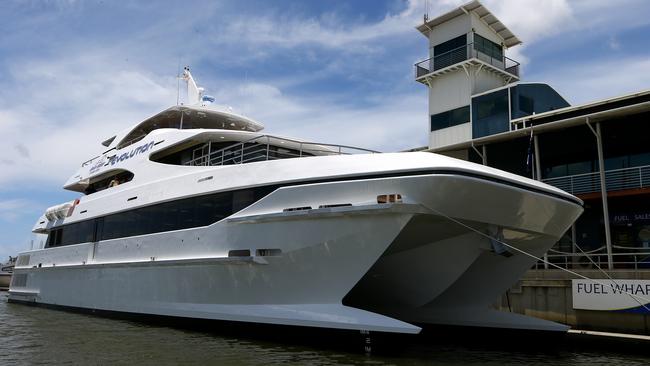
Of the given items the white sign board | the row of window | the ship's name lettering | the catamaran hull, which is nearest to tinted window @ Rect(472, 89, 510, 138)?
the white sign board

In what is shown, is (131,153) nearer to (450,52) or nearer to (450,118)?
(450,118)

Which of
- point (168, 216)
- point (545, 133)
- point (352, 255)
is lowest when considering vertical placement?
point (352, 255)

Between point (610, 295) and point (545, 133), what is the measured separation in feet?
23.1

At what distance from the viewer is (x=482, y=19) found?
2208 cm

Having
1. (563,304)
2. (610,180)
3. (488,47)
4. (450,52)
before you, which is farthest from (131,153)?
(488,47)

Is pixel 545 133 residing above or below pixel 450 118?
below

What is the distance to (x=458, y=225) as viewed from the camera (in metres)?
8.08

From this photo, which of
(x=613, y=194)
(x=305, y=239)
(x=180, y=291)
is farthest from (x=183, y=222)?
(x=613, y=194)

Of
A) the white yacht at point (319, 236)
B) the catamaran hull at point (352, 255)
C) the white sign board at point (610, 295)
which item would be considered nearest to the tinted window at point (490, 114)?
the white sign board at point (610, 295)

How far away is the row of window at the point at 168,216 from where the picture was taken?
8953 millimetres

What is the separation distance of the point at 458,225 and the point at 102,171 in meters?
10.0

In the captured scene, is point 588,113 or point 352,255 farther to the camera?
point 588,113

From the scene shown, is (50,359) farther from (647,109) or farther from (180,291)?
(647,109)

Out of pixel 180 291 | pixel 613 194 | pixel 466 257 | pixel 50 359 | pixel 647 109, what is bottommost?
pixel 50 359
